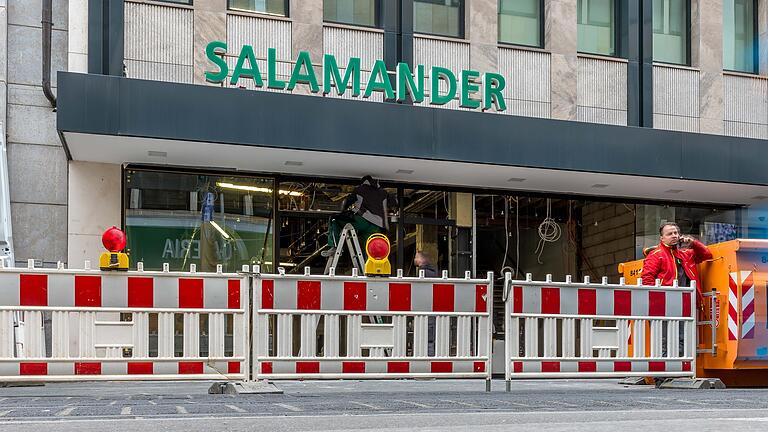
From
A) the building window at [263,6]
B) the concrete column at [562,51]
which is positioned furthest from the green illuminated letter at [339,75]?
the concrete column at [562,51]

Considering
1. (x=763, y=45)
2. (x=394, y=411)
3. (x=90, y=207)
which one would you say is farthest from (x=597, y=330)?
(x=763, y=45)

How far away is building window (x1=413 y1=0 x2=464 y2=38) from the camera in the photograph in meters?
16.1

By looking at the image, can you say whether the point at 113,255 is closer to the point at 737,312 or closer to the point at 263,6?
the point at 737,312

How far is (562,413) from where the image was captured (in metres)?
6.24

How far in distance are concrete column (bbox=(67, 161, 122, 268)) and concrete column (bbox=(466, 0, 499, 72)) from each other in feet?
18.9

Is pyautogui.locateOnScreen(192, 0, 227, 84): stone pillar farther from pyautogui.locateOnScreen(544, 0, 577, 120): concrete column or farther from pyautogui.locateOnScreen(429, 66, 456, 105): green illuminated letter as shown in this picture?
pyautogui.locateOnScreen(544, 0, 577, 120): concrete column

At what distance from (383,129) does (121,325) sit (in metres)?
6.19

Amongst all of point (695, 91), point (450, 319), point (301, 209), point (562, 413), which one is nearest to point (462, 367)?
point (450, 319)

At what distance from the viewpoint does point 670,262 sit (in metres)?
10.4

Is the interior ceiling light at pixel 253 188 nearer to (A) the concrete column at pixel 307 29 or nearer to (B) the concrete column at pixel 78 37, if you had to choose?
(A) the concrete column at pixel 307 29

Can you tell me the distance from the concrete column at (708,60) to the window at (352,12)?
564 centimetres

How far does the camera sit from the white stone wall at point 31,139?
13.7 m

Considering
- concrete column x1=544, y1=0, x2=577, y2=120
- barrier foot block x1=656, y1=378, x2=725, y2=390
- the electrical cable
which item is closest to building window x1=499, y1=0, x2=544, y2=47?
concrete column x1=544, y1=0, x2=577, y2=120

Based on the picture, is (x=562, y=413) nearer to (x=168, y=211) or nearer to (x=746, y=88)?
(x=168, y=211)
